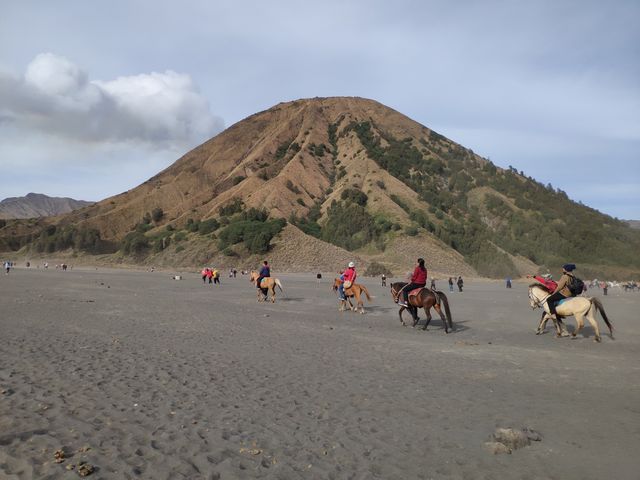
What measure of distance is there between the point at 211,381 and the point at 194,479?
345 cm

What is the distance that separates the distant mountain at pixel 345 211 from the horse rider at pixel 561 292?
4434 centimetres

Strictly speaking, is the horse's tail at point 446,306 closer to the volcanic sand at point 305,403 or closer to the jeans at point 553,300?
the volcanic sand at point 305,403

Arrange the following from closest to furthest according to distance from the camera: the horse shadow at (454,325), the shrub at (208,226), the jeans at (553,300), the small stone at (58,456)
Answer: the small stone at (58,456) < the jeans at (553,300) < the horse shadow at (454,325) < the shrub at (208,226)

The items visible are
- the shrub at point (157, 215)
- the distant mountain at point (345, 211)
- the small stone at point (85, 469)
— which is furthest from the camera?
the shrub at point (157, 215)

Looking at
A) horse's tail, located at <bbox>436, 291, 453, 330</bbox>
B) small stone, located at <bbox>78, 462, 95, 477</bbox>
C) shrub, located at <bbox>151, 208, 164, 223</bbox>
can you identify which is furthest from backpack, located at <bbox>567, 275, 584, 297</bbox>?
shrub, located at <bbox>151, 208, 164, 223</bbox>

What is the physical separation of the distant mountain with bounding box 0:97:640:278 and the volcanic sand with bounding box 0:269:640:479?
157 ft

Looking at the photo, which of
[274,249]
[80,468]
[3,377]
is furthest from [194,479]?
[274,249]

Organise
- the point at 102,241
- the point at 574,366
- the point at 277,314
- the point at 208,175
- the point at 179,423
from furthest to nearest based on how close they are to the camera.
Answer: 1. the point at 208,175
2. the point at 102,241
3. the point at 277,314
4. the point at 574,366
5. the point at 179,423

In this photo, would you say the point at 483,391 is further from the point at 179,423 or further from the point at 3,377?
the point at 3,377

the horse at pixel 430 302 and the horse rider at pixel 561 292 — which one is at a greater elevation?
the horse rider at pixel 561 292

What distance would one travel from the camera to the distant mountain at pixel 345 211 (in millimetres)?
68500

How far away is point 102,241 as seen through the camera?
87062 mm

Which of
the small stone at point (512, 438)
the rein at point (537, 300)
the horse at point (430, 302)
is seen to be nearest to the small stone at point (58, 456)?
the small stone at point (512, 438)

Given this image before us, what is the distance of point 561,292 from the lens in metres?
13.6
